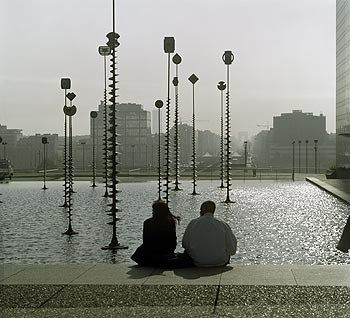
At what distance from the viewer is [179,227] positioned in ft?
67.5

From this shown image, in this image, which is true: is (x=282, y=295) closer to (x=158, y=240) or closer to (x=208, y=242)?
(x=208, y=242)

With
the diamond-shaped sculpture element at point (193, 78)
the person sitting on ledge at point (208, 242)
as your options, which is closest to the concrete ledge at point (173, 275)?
the person sitting on ledge at point (208, 242)

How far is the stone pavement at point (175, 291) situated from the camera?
8.25m

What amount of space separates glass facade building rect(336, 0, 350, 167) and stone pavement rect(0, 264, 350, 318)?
69.5 m

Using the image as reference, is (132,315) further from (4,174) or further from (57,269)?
(4,174)

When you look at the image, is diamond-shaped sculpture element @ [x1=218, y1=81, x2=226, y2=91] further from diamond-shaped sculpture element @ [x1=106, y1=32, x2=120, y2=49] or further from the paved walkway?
the paved walkway

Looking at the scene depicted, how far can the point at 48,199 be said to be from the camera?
3491cm

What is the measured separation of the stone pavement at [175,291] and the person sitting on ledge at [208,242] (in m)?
0.23

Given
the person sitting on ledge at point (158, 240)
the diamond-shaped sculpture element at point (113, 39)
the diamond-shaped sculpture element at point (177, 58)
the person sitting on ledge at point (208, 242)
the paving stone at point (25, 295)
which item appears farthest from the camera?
the diamond-shaped sculpture element at point (177, 58)

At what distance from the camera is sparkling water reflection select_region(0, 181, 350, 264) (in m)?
15.2

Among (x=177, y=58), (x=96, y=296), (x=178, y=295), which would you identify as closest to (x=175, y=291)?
(x=178, y=295)

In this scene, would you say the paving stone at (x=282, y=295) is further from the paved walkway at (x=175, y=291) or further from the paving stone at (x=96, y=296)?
the paving stone at (x=96, y=296)

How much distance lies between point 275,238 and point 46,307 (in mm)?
10371

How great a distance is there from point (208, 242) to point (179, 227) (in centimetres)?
942
